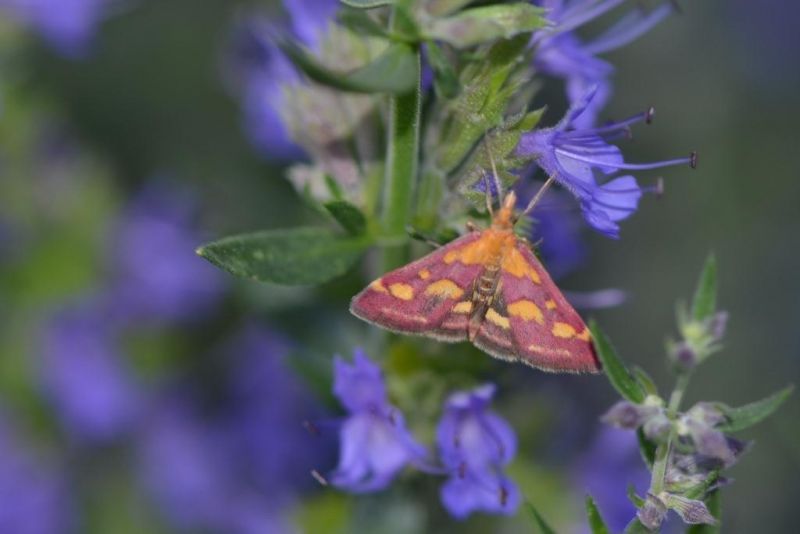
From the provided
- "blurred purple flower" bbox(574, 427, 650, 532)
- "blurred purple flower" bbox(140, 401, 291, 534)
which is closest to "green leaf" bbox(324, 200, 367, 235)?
"blurred purple flower" bbox(574, 427, 650, 532)

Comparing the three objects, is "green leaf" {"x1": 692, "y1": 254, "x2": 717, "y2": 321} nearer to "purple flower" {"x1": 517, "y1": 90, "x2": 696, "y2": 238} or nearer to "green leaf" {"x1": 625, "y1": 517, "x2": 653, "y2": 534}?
"purple flower" {"x1": 517, "y1": 90, "x2": 696, "y2": 238}

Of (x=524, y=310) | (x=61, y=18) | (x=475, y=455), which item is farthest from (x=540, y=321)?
(x=61, y=18)

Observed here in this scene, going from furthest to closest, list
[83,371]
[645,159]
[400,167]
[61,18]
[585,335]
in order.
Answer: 1. [645,159]
2. [83,371]
3. [61,18]
4. [400,167]
5. [585,335]

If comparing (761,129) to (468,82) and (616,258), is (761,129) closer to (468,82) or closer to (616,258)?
(616,258)

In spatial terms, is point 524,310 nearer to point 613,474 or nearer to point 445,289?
point 445,289

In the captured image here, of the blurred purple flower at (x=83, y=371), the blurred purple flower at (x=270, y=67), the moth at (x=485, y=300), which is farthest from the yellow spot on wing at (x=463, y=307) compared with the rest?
the blurred purple flower at (x=83, y=371)

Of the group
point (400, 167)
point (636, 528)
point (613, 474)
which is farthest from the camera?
point (613, 474)
